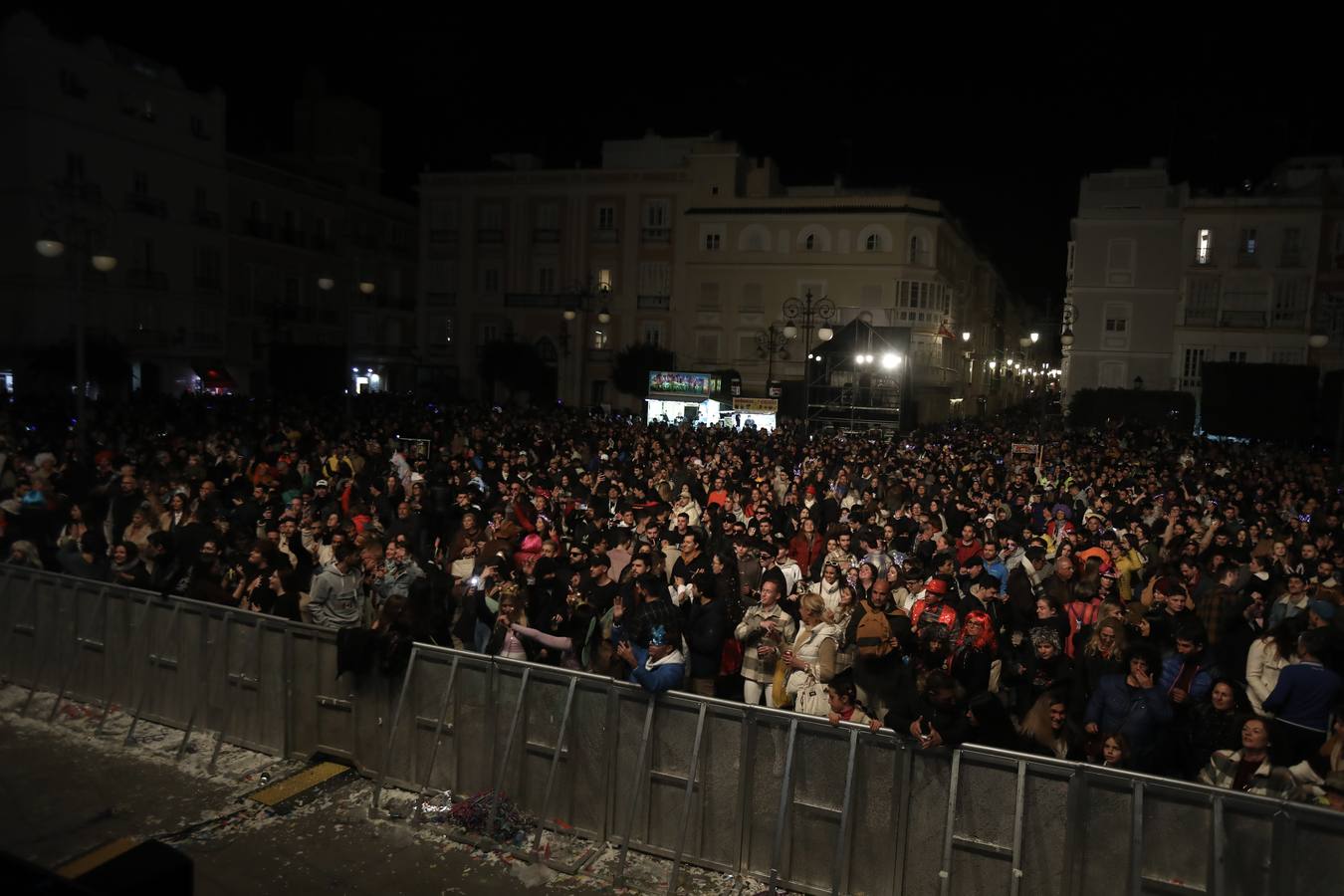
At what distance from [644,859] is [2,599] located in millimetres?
6207

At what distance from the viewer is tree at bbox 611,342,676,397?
44.6 metres

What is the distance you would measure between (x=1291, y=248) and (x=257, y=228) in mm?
45784

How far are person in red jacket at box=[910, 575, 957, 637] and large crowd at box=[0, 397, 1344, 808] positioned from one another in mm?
26

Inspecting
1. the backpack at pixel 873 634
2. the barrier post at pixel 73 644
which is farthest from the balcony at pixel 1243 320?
the barrier post at pixel 73 644

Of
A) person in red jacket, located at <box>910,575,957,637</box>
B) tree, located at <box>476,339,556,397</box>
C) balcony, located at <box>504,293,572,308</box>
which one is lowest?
person in red jacket, located at <box>910,575,957,637</box>

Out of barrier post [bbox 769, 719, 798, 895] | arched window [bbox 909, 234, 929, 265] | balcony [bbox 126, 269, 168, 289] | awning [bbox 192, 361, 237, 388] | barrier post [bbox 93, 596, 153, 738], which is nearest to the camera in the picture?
barrier post [bbox 769, 719, 798, 895]

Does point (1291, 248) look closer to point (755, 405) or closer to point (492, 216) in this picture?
point (755, 405)

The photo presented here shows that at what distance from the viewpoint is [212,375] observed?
126ft

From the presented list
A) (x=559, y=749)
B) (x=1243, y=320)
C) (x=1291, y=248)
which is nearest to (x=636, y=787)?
(x=559, y=749)

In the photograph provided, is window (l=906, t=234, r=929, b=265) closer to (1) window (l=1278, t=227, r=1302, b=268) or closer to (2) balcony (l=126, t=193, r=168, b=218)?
(1) window (l=1278, t=227, r=1302, b=268)

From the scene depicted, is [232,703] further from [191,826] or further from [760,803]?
[760,803]

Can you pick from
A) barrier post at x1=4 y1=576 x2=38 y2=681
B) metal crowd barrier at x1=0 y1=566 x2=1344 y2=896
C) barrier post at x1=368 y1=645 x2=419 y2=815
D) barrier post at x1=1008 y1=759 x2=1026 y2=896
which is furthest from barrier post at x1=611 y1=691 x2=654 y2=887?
barrier post at x1=4 y1=576 x2=38 y2=681

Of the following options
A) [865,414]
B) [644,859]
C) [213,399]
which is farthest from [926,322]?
[644,859]

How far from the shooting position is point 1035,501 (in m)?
13.0
